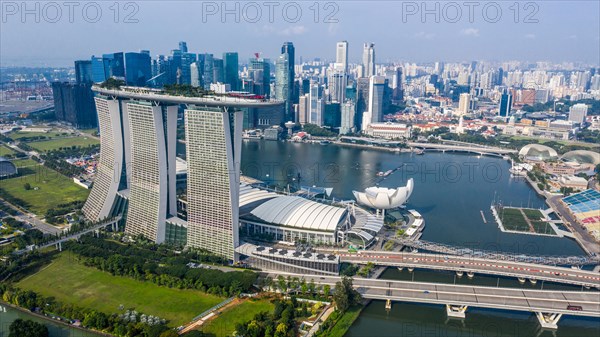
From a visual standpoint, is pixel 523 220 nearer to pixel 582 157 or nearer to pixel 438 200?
pixel 438 200

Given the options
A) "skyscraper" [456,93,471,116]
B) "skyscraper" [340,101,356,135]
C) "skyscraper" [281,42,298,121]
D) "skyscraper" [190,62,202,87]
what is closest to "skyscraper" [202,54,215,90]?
"skyscraper" [190,62,202,87]

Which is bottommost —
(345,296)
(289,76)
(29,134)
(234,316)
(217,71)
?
(234,316)

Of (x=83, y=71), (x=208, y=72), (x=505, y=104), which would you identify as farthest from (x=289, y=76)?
(x=505, y=104)

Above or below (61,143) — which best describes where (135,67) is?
above

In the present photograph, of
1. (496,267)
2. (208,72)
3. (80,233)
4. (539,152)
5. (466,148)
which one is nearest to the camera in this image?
(496,267)

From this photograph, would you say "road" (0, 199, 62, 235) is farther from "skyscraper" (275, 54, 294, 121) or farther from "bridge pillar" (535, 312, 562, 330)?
"skyscraper" (275, 54, 294, 121)
